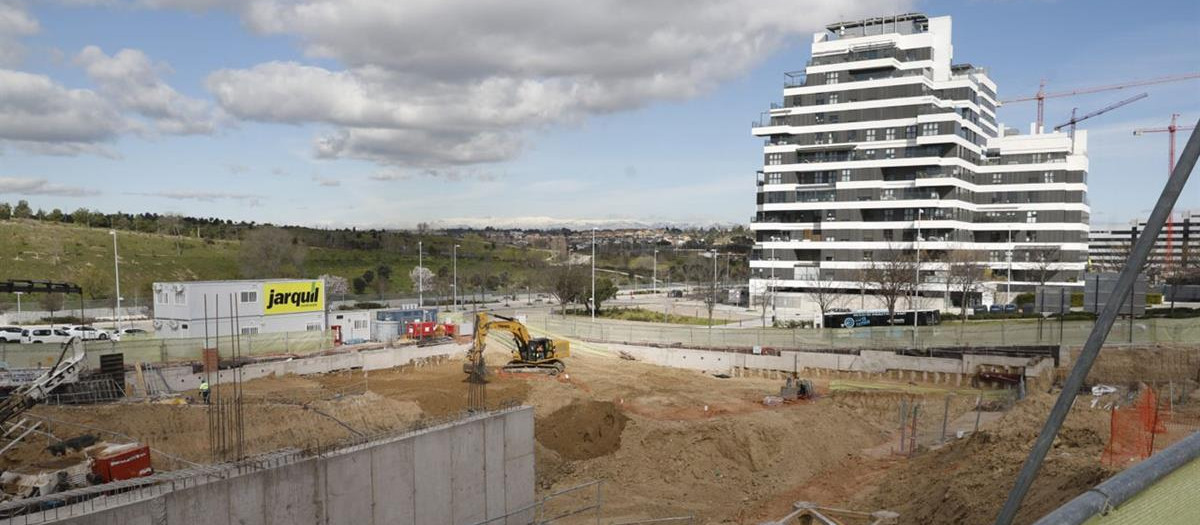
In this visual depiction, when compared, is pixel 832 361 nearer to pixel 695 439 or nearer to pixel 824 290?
pixel 695 439

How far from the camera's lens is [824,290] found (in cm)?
6769

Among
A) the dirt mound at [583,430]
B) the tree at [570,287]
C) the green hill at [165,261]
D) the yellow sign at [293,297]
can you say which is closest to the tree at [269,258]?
the green hill at [165,261]

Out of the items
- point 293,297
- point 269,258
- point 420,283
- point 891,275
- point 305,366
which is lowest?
point 305,366

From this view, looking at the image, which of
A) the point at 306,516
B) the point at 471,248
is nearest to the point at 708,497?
the point at 306,516

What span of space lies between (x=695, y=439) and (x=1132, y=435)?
13420 mm

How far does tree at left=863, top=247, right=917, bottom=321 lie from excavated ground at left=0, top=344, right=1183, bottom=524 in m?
21.2

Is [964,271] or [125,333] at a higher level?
[964,271]

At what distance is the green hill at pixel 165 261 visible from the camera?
66938 mm

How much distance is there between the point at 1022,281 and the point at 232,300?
223 feet

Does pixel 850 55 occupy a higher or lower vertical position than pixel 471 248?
higher

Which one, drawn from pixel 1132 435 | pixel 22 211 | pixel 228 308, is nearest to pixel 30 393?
pixel 228 308

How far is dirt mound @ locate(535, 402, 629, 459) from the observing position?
26844 mm

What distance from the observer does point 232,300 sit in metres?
39.2

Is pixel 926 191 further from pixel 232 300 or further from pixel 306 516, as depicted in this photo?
pixel 306 516
